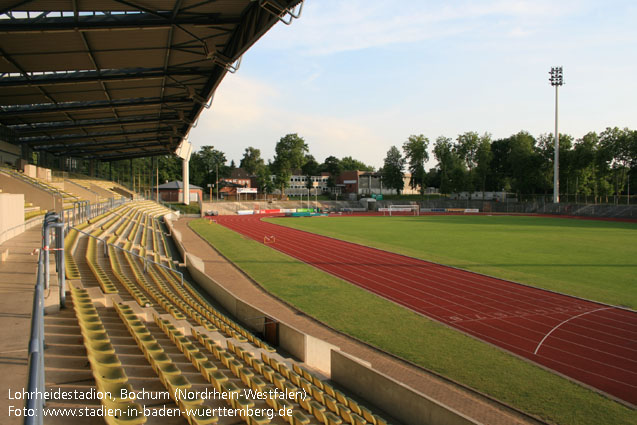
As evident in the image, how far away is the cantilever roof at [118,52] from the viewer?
11312 mm

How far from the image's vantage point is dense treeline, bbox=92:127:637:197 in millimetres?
69000

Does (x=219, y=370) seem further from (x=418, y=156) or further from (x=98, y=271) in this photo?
(x=418, y=156)

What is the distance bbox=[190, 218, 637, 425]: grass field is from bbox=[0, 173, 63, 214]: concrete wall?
10.7m

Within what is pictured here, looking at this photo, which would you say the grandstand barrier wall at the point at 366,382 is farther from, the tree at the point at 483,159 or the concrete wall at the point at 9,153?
the tree at the point at 483,159

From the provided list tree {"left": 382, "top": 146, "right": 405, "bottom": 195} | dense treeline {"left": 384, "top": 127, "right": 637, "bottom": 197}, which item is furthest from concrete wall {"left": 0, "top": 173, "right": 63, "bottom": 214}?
tree {"left": 382, "top": 146, "right": 405, "bottom": 195}

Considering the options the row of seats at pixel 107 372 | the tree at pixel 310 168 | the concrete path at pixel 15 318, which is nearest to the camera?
the row of seats at pixel 107 372

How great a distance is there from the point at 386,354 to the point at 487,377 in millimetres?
2293

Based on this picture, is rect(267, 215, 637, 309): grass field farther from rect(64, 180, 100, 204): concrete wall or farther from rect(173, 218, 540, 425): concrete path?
rect(64, 180, 100, 204): concrete wall

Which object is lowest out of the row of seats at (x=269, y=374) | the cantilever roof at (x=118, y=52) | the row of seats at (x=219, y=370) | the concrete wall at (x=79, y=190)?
the row of seats at (x=269, y=374)

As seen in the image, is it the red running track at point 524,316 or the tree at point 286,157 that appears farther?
the tree at point 286,157

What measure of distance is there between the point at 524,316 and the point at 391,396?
25.3ft

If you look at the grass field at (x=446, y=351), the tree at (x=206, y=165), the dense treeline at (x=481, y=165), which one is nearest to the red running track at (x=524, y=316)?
the grass field at (x=446, y=351)

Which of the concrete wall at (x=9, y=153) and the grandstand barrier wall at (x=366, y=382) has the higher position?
the concrete wall at (x=9, y=153)

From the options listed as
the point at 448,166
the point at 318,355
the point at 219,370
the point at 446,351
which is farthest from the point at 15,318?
the point at 448,166
